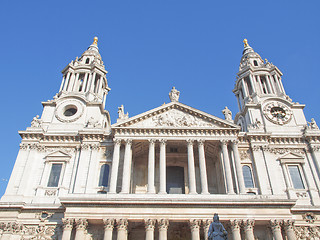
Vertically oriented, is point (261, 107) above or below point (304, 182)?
above

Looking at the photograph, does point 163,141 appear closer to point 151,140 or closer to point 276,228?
point 151,140

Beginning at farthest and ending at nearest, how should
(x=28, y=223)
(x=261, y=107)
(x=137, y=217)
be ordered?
(x=261, y=107), (x=28, y=223), (x=137, y=217)

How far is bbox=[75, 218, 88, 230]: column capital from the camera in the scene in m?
21.9

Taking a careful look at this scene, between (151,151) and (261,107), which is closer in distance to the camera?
(151,151)

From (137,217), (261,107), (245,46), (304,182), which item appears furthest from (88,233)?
(245,46)

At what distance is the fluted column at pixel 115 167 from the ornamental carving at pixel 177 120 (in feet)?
12.1

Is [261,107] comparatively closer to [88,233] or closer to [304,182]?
[304,182]

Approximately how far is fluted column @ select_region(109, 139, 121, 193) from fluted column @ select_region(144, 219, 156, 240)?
412cm

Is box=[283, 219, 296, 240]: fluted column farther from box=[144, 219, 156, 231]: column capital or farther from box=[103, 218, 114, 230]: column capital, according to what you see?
box=[103, 218, 114, 230]: column capital

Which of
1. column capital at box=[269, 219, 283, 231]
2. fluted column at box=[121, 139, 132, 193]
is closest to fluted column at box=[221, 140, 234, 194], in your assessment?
column capital at box=[269, 219, 283, 231]

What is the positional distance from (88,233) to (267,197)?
1405cm

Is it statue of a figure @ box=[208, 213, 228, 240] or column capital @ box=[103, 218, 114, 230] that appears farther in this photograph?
column capital @ box=[103, 218, 114, 230]

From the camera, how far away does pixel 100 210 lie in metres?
22.5

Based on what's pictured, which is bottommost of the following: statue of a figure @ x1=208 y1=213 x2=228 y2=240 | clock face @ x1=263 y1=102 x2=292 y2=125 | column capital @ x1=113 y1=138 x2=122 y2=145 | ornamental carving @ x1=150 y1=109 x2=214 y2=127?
statue of a figure @ x1=208 y1=213 x2=228 y2=240
